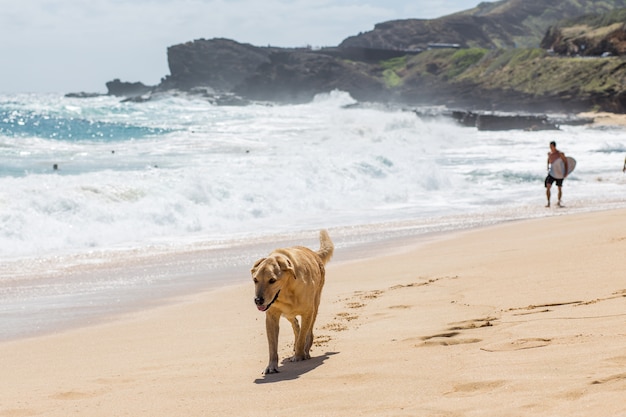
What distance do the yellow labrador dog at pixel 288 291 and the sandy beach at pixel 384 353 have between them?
7.7 inches

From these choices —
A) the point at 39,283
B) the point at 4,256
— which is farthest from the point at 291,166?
the point at 39,283

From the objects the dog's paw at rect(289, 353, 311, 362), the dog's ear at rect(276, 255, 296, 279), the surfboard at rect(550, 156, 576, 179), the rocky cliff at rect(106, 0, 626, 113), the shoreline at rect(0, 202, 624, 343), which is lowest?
the shoreline at rect(0, 202, 624, 343)

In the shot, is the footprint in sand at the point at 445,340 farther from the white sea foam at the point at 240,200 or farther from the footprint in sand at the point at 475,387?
the white sea foam at the point at 240,200

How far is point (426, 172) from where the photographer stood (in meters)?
26.9

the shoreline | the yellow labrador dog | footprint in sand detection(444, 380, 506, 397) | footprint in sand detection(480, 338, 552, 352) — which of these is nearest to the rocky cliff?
the shoreline

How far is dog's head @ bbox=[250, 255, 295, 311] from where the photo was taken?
5.55 metres

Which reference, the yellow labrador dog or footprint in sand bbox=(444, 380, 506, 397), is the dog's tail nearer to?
the yellow labrador dog

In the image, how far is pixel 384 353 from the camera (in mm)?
5926

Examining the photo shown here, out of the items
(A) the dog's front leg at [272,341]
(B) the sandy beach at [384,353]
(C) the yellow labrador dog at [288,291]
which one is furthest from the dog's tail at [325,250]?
(A) the dog's front leg at [272,341]

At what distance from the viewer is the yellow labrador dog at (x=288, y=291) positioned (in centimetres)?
557

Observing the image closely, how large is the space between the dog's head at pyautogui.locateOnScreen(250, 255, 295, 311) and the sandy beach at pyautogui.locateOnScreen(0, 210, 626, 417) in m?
0.55

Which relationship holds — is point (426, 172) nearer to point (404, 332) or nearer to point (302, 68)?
point (404, 332)

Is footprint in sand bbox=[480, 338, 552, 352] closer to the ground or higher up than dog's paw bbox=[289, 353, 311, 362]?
higher up

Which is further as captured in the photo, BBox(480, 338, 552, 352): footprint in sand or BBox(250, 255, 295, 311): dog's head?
BBox(250, 255, 295, 311): dog's head
